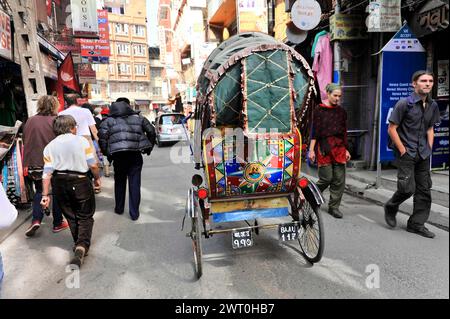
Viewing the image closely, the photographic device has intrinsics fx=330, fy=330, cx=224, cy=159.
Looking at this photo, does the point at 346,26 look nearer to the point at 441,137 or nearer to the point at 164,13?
the point at 441,137

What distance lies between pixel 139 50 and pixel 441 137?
54.9 metres

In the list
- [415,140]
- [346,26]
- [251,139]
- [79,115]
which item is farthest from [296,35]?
[251,139]

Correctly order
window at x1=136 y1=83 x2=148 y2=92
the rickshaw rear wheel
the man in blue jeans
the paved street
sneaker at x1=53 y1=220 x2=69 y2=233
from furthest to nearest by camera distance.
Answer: window at x1=136 y1=83 x2=148 y2=92, sneaker at x1=53 y1=220 x2=69 y2=233, the rickshaw rear wheel, the paved street, the man in blue jeans

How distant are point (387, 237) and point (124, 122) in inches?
160

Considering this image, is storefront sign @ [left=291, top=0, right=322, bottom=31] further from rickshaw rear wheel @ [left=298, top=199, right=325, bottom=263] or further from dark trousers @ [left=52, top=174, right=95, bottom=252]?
dark trousers @ [left=52, top=174, right=95, bottom=252]

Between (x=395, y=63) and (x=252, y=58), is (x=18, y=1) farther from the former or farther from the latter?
(x=395, y=63)

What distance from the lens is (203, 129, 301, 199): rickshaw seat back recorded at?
3221mm

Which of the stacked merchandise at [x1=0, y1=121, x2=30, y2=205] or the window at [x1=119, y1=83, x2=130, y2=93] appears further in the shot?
the window at [x1=119, y1=83, x2=130, y2=93]

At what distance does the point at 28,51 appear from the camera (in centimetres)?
677

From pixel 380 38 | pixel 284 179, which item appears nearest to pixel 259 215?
pixel 284 179

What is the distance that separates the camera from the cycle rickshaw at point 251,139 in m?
3.17

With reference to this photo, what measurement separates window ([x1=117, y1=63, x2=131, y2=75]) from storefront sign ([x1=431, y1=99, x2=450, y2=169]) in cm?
5253

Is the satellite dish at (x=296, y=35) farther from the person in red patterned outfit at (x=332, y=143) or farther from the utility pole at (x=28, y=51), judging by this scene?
the utility pole at (x=28, y=51)

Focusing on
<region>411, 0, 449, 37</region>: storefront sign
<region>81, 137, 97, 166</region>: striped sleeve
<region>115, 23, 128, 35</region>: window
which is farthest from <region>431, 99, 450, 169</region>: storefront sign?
<region>115, 23, 128, 35</region>: window
